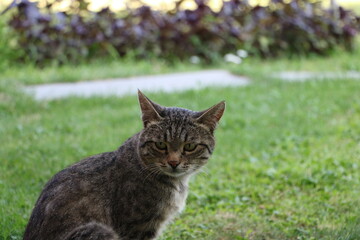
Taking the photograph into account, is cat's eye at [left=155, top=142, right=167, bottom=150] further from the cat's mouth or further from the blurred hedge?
the blurred hedge

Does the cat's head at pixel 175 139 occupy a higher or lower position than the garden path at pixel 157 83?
higher

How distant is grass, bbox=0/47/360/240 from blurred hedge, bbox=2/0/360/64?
82 centimetres

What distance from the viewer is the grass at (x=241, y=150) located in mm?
4539

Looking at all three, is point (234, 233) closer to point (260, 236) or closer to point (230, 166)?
point (260, 236)

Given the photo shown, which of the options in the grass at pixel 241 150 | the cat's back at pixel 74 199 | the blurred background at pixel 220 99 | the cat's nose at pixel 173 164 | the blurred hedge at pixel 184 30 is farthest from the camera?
the blurred hedge at pixel 184 30

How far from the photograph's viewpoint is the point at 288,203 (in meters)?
4.91

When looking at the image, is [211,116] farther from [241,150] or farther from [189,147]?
[241,150]

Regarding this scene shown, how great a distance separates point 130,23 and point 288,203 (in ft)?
20.5

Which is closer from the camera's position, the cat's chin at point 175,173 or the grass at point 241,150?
the cat's chin at point 175,173

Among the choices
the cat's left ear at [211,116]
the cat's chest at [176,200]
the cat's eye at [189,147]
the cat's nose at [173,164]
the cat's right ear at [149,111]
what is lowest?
the cat's chest at [176,200]

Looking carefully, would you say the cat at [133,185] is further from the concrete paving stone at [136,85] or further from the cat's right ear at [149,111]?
the concrete paving stone at [136,85]

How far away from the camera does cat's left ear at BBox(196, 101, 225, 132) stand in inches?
153

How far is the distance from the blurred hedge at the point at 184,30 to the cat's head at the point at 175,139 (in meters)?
6.25

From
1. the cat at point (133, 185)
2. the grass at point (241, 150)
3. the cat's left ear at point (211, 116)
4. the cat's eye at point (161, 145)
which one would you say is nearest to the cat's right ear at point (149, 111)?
the cat at point (133, 185)
